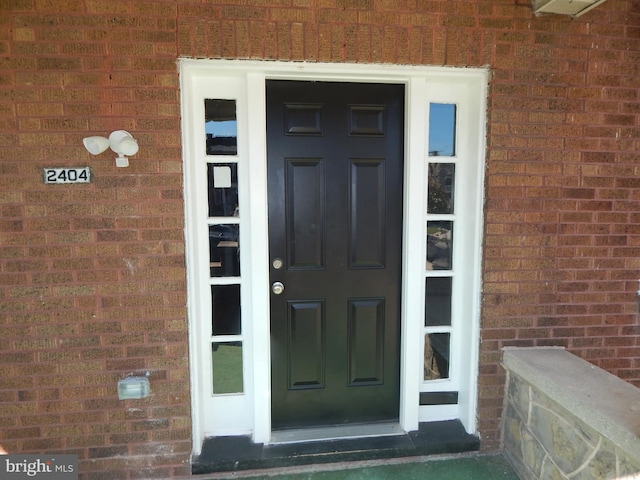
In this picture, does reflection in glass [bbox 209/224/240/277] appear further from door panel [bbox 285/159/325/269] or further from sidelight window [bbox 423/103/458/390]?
sidelight window [bbox 423/103/458/390]

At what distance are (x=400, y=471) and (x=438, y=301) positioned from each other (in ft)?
3.42

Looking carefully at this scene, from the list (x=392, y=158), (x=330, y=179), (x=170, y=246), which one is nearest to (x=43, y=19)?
(x=170, y=246)

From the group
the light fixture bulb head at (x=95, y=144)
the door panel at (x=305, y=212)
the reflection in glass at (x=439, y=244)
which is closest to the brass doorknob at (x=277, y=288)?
the door panel at (x=305, y=212)

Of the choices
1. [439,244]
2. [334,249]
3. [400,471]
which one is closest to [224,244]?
[334,249]

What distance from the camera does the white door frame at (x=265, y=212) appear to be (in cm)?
208

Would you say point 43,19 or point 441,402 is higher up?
point 43,19

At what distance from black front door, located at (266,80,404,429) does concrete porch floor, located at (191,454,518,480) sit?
0.28 m

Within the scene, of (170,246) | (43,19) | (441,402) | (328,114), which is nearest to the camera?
(43,19)

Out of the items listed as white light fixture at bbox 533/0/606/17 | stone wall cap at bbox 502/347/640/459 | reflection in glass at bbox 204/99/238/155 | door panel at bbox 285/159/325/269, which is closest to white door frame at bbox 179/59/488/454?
reflection in glass at bbox 204/99/238/155

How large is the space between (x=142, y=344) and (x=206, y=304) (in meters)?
0.41

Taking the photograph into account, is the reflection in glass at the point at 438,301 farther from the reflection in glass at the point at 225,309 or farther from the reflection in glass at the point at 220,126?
the reflection in glass at the point at 220,126

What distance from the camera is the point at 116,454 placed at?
6.82 feet

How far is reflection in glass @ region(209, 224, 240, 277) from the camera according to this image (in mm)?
2230

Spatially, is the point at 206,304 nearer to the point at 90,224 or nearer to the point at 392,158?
the point at 90,224
